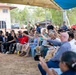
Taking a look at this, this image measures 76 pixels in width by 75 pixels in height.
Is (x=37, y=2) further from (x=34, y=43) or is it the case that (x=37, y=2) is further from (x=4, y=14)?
(x=4, y=14)

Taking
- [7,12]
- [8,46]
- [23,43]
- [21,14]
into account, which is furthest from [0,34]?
[21,14]

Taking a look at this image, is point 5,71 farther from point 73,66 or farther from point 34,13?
point 34,13

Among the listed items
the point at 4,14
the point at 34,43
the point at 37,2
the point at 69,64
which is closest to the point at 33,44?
the point at 34,43

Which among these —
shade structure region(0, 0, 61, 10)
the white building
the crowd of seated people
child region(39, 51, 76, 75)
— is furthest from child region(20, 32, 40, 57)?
the white building

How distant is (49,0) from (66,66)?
5.42 metres

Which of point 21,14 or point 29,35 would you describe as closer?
point 29,35

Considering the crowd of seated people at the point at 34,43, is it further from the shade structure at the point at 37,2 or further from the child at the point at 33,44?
the shade structure at the point at 37,2

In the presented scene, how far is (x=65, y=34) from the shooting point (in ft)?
15.6

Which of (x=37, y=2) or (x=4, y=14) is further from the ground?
(x=37, y=2)

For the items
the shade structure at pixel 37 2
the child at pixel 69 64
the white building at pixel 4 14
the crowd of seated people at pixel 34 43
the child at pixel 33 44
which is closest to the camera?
the child at pixel 69 64

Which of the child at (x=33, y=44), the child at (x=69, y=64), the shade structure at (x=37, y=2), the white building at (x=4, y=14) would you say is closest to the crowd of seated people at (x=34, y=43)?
the child at (x=33, y=44)

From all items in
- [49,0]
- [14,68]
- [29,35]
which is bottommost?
[14,68]

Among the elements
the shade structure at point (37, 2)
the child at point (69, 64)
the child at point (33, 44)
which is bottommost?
the child at point (33, 44)

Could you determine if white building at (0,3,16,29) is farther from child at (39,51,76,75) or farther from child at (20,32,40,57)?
child at (39,51,76,75)
